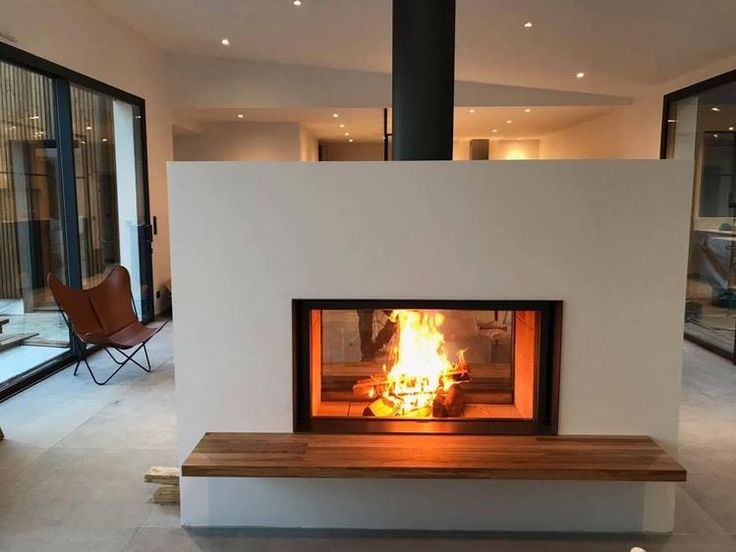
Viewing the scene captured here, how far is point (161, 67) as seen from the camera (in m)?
6.56

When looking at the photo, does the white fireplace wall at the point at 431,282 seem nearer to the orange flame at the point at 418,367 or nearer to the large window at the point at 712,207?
the orange flame at the point at 418,367

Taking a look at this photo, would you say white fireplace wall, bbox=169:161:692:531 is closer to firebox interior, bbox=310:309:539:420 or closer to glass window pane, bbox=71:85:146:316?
firebox interior, bbox=310:309:539:420

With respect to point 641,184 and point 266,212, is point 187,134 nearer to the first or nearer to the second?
point 266,212

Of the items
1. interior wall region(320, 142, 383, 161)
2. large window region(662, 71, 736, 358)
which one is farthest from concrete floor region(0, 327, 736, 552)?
interior wall region(320, 142, 383, 161)

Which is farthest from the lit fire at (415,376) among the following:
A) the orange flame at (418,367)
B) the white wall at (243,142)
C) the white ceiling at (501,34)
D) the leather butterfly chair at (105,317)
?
the white wall at (243,142)

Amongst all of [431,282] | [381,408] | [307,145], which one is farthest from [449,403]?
[307,145]

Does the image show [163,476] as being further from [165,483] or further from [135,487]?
[135,487]

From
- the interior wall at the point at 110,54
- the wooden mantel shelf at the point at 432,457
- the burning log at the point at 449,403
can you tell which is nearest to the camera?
the wooden mantel shelf at the point at 432,457

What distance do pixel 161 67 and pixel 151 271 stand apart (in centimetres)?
232

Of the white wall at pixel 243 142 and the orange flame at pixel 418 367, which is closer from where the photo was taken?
the orange flame at pixel 418 367

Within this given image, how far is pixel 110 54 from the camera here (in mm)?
5312

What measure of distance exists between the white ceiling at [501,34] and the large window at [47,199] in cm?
104

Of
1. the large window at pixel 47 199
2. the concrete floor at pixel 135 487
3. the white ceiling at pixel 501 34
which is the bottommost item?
the concrete floor at pixel 135 487

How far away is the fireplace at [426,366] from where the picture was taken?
227 cm
